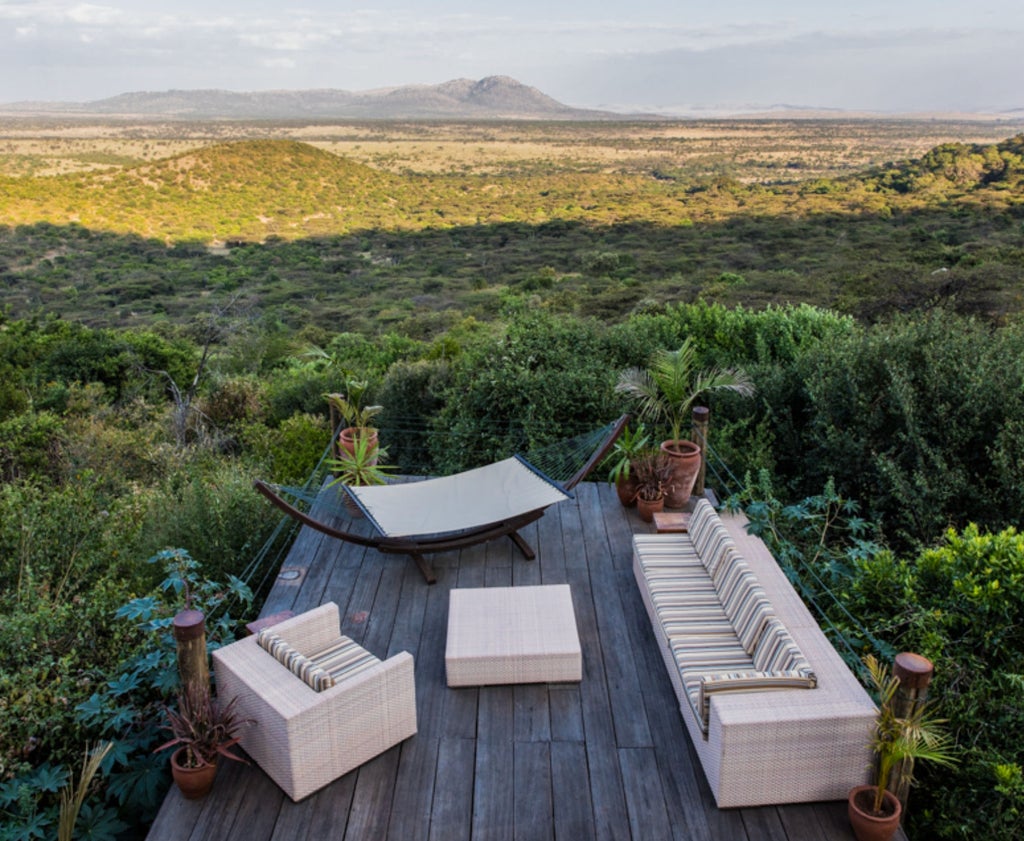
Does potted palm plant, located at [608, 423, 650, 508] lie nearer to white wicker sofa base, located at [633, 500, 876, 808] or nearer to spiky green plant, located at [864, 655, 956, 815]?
white wicker sofa base, located at [633, 500, 876, 808]

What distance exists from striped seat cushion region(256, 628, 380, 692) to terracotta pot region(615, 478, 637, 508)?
2.64 metres

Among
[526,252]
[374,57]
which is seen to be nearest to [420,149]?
[374,57]

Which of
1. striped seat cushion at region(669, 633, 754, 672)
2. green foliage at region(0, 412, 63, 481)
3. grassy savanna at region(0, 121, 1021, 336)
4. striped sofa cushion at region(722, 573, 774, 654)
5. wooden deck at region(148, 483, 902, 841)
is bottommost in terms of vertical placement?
grassy savanna at region(0, 121, 1021, 336)

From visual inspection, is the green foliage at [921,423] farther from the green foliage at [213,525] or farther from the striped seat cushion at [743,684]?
the green foliage at [213,525]

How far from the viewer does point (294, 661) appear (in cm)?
324

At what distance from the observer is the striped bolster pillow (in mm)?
3127

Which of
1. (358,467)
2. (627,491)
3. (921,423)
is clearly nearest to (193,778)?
(358,467)

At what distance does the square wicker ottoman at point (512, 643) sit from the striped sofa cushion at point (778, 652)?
84 cm

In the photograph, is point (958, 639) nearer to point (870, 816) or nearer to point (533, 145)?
point (870, 816)

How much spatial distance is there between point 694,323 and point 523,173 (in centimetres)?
6081

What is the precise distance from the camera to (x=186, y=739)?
303cm

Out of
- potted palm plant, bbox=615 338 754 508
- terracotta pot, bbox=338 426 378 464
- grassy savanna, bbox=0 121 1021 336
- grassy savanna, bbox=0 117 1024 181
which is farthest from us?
grassy savanna, bbox=0 117 1024 181

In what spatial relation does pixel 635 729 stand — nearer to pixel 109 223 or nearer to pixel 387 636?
pixel 387 636

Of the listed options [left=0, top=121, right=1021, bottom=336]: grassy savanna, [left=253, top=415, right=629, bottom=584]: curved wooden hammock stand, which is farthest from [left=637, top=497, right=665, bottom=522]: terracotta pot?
[left=0, top=121, right=1021, bottom=336]: grassy savanna
